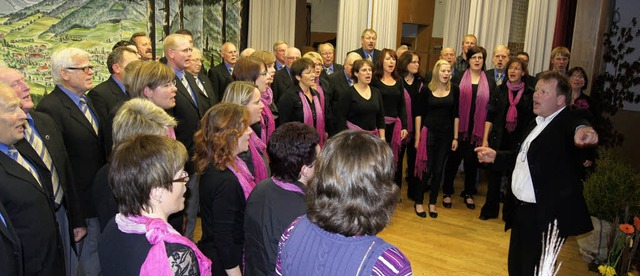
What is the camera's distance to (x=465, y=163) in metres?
5.64

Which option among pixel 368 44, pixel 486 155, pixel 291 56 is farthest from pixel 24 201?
pixel 368 44

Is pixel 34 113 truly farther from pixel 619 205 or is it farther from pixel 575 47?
pixel 575 47

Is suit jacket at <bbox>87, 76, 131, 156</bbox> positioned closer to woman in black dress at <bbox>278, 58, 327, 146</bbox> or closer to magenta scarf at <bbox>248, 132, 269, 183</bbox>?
magenta scarf at <bbox>248, 132, 269, 183</bbox>

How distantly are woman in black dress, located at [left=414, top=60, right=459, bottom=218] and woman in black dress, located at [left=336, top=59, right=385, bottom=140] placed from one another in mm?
574

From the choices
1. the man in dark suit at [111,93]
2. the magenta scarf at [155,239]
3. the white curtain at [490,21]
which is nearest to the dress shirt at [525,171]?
the magenta scarf at [155,239]

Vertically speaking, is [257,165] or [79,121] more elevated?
[79,121]

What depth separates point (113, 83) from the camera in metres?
3.62

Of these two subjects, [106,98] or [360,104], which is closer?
[106,98]

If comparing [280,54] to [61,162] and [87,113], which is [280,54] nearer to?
[87,113]

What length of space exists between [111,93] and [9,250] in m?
1.82

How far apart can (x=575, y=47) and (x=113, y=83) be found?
4.36 metres

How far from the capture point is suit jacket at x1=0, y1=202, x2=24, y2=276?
1.85 meters

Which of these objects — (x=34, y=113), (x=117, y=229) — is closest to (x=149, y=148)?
(x=117, y=229)

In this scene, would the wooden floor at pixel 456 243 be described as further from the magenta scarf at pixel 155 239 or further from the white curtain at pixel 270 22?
the white curtain at pixel 270 22
